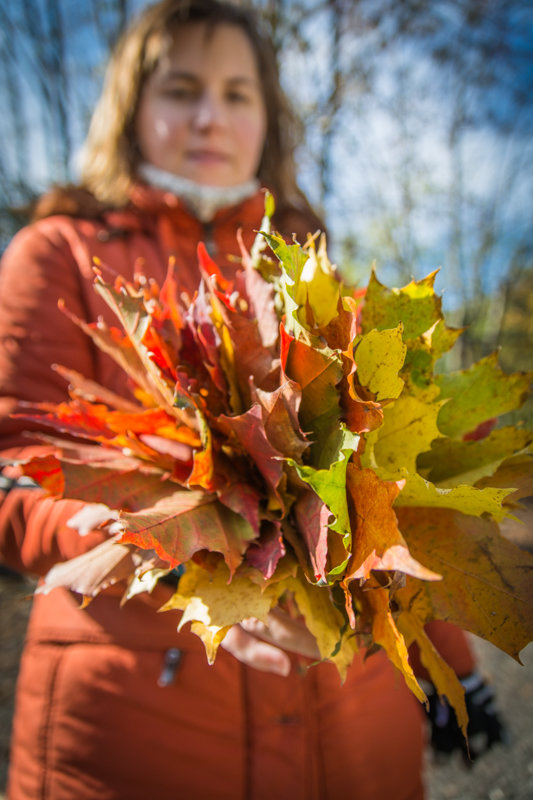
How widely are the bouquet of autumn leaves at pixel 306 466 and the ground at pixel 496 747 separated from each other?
1.33 metres

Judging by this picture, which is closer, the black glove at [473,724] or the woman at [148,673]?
the woman at [148,673]

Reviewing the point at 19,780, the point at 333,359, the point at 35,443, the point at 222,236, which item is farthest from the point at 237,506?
the point at 222,236

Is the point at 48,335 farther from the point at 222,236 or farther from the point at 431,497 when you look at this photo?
the point at 431,497

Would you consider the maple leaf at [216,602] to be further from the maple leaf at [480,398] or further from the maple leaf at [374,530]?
the maple leaf at [480,398]

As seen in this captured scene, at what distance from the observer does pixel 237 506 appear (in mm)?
595

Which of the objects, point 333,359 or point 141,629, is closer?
point 333,359

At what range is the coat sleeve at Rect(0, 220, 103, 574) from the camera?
3.01 feet

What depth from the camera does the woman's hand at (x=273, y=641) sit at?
2.44 feet

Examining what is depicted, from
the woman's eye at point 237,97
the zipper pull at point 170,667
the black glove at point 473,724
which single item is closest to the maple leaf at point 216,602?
the zipper pull at point 170,667

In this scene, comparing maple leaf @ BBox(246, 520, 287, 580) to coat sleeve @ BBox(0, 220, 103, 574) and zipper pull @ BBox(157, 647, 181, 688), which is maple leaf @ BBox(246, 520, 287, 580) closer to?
coat sleeve @ BBox(0, 220, 103, 574)

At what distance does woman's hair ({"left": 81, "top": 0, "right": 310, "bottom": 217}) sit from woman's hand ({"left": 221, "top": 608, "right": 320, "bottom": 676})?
1296 millimetres

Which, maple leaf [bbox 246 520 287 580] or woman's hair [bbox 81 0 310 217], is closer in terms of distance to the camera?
maple leaf [bbox 246 520 287 580]

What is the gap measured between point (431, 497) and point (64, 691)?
3.02 ft

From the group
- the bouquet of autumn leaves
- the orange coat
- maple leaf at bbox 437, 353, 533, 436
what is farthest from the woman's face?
maple leaf at bbox 437, 353, 533, 436
